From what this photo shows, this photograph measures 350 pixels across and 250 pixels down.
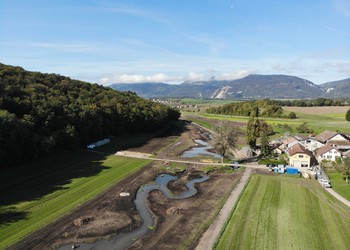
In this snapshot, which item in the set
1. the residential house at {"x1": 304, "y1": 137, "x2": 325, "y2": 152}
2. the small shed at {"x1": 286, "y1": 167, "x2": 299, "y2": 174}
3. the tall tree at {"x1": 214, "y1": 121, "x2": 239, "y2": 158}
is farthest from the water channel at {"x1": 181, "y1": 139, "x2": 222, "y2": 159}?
the residential house at {"x1": 304, "y1": 137, "x2": 325, "y2": 152}

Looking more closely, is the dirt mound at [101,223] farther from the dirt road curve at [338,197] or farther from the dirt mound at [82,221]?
the dirt road curve at [338,197]

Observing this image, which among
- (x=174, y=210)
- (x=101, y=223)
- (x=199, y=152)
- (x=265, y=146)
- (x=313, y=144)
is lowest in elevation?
(x=101, y=223)

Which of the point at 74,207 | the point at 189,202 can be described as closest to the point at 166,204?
the point at 189,202

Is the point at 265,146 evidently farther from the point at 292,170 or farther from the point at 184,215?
the point at 184,215

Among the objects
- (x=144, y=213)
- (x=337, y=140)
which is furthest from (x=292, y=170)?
(x=144, y=213)

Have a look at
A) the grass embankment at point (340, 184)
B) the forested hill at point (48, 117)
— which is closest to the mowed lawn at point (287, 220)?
the grass embankment at point (340, 184)

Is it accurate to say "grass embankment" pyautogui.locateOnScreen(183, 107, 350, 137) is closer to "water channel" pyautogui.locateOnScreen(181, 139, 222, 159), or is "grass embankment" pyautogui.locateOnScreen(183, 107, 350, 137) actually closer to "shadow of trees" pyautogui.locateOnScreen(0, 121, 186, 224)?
"water channel" pyautogui.locateOnScreen(181, 139, 222, 159)
